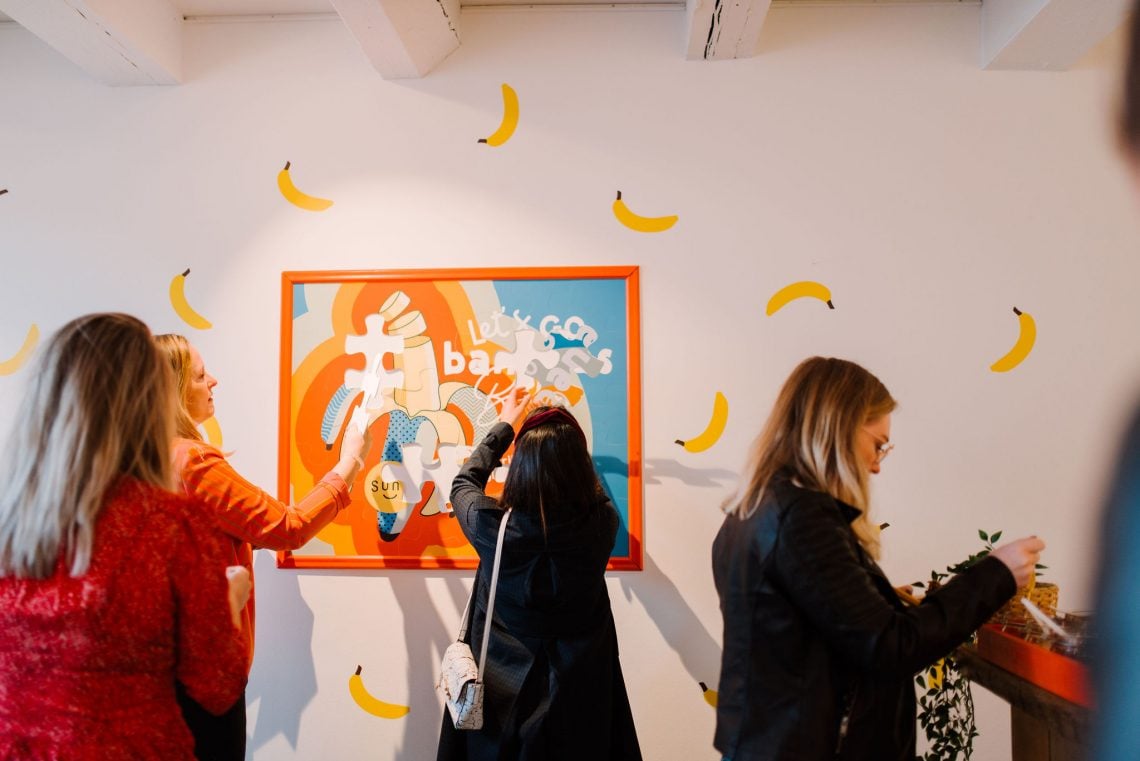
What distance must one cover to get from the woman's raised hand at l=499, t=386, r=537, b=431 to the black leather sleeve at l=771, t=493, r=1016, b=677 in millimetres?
1024

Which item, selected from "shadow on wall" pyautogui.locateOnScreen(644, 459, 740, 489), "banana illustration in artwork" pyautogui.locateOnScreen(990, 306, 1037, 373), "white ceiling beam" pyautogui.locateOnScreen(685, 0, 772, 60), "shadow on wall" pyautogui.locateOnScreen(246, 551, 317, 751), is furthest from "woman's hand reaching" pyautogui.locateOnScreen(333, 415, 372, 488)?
"banana illustration in artwork" pyautogui.locateOnScreen(990, 306, 1037, 373)

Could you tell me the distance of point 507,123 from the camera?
233 centimetres

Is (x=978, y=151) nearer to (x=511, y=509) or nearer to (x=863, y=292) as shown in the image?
(x=863, y=292)

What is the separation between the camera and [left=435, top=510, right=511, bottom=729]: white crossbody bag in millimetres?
1618

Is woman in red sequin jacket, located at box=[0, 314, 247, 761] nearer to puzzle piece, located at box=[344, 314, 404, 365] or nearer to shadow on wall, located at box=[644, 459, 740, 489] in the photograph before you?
puzzle piece, located at box=[344, 314, 404, 365]

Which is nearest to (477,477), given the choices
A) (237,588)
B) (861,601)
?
(237,588)

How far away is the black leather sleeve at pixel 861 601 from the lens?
3.77 feet

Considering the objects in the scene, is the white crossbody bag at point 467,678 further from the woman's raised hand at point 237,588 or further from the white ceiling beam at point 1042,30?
the white ceiling beam at point 1042,30

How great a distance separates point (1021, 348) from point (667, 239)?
1.07 m

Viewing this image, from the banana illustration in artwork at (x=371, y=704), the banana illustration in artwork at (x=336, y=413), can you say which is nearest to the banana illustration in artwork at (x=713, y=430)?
the banana illustration in artwork at (x=336, y=413)

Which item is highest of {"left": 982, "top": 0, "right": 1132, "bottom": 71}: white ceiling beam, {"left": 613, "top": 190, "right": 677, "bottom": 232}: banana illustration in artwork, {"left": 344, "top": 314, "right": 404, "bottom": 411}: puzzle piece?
{"left": 982, "top": 0, "right": 1132, "bottom": 71}: white ceiling beam

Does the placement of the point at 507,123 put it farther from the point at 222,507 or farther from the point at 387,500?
the point at 222,507

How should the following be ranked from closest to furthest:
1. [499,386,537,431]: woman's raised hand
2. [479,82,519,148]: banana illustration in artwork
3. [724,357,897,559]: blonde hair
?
[724,357,897,559]: blonde hair
[499,386,537,431]: woman's raised hand
[479,82,519,148]: banana illustration in artwork

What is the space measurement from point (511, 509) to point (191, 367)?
Answer: 812 mm
